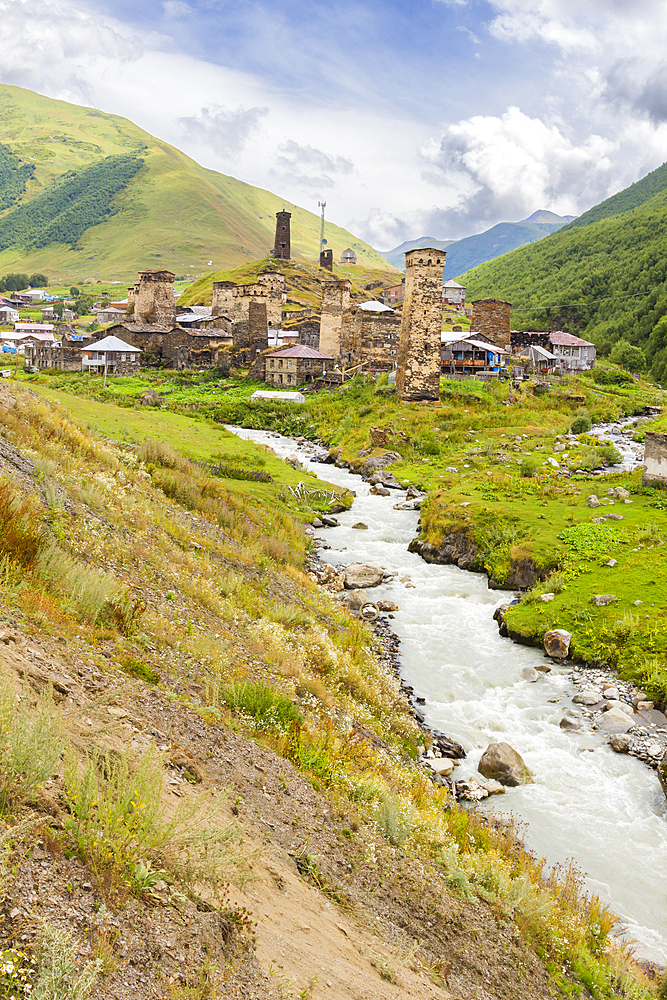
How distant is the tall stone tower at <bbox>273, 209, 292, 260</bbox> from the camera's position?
349 feet

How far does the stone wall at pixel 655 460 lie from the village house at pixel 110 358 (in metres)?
42.7

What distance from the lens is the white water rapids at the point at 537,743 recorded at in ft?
25.7

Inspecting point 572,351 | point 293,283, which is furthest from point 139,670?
point 293,283

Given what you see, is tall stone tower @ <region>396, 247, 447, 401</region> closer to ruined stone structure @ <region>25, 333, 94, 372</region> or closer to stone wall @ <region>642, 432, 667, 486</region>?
stone wall @ <region>642, 432, 667, 486</region>

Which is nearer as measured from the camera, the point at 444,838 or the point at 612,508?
the point at 444,838

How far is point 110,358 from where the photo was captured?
53531 millimetres

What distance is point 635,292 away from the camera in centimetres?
8375

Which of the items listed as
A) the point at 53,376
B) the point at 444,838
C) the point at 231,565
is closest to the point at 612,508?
the point at 231,565

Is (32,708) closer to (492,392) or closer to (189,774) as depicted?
(189,774)

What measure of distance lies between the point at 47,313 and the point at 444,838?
114305mm

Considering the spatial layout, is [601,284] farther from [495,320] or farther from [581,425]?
[581,425]

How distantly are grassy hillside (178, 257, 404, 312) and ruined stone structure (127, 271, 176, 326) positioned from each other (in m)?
22.7

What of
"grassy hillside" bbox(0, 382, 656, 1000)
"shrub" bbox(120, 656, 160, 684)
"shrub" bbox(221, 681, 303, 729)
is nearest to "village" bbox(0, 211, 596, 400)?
"grassy hillside" bbox(0, 382, 656, 1000)

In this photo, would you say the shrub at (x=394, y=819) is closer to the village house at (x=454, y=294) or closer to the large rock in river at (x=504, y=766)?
the large rock in river at (x=504, y=766)
